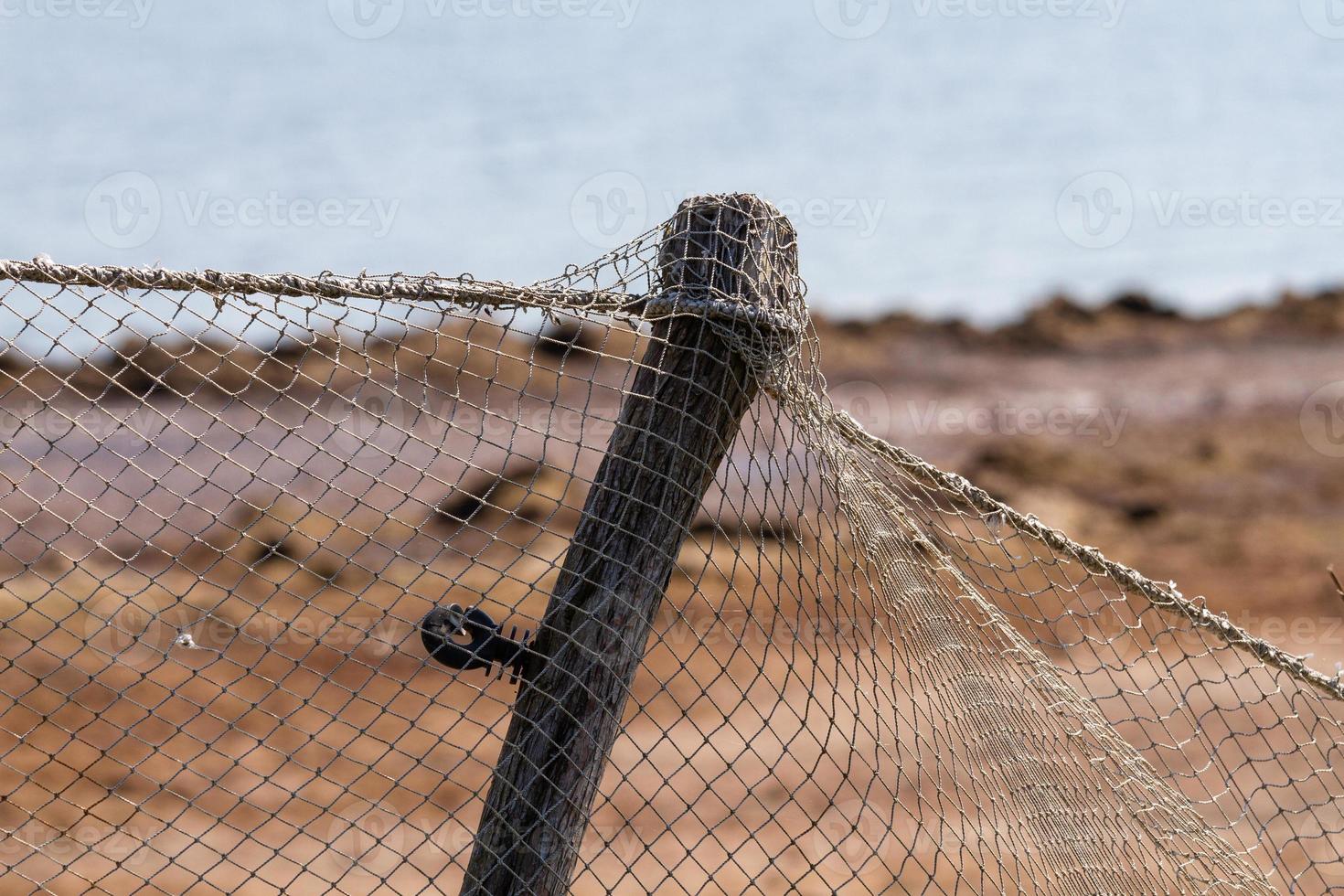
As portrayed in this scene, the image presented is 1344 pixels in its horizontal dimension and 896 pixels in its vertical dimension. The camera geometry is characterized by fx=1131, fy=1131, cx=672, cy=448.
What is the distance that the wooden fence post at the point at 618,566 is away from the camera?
6.26 feet

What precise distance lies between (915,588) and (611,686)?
0.80 m

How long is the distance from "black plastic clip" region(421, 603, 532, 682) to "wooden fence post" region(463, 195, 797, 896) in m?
0.04

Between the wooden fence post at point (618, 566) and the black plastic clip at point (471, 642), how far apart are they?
1.5 inches

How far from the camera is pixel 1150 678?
388 inches

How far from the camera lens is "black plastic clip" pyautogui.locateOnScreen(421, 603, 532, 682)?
190 centimetres

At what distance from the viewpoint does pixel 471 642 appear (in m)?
1.94

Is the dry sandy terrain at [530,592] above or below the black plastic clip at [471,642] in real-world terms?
below

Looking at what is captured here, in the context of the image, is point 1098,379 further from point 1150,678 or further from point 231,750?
point 231,750

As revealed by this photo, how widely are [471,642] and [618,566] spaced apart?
285 millimetres

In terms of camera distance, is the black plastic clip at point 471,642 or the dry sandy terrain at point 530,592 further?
the dry sandy terrain at point 530,592

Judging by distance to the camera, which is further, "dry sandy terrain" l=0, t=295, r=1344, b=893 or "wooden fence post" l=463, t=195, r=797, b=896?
"dry sandy terrain" l=0, t=295, r=1344, b=893

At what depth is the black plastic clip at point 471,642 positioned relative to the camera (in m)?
1.90

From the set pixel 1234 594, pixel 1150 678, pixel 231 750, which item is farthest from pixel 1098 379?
pixel 231 750

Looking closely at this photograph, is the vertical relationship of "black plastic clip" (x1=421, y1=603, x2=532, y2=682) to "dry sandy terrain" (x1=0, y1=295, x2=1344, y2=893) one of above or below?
above
